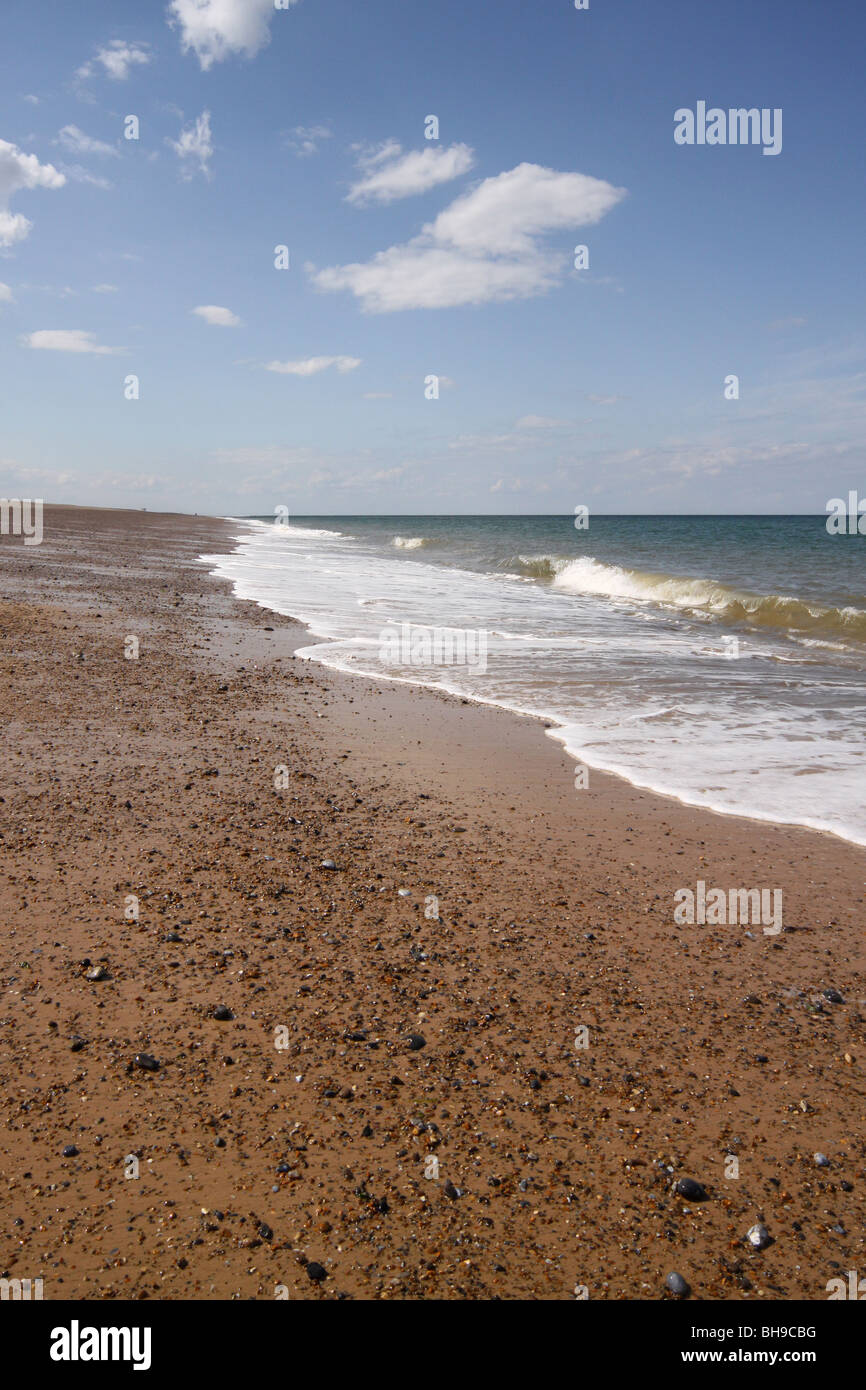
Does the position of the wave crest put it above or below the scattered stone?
above

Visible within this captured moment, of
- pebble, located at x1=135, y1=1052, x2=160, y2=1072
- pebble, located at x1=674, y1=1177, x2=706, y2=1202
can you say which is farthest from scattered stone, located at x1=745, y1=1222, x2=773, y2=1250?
pebble, located at x1=135, y1=1052, x2=160, y2=1072

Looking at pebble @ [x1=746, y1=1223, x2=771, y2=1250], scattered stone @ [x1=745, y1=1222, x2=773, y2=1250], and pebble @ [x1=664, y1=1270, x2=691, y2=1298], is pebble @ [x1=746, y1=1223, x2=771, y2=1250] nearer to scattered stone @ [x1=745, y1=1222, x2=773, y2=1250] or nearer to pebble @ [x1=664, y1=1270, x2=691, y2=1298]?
scattered stone @ [x1=745, y1=1222, x2=773, y2=1250]

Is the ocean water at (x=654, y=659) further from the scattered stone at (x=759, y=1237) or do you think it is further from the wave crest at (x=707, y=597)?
the scattered stone at (x=759, y=1237)

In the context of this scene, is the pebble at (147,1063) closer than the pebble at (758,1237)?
No

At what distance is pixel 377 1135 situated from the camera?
3068 millimetres

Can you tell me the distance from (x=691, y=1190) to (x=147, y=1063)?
2240 millimetres

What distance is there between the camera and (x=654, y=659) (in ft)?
46.2

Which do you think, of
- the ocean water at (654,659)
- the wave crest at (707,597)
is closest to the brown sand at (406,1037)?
the ocean water at (654,659)

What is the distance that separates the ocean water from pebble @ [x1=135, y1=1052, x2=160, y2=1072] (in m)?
4.48

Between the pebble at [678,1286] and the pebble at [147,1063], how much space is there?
213 centimetres

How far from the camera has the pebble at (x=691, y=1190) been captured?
9.40 feet

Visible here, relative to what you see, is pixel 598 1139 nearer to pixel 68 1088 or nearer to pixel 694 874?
pixel 68 1088

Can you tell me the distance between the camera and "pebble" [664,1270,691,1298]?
254 centimetres

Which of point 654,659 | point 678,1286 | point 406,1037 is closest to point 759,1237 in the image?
point 678,1286
